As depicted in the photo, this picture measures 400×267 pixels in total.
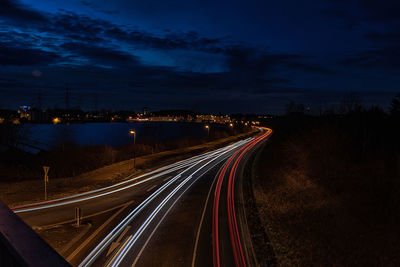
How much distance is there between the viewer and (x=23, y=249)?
6.64 ft

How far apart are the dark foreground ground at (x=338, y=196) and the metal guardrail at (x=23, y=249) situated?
35.1 ft

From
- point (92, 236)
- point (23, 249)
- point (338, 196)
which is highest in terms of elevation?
point (23, 249)

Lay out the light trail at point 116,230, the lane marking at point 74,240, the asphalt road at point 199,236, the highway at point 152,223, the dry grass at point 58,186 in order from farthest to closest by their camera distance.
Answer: the dry grass at point 58,186, the lane marking at point 74,240, the highway at point 152,223, the asphalt road at point 199,236, the light trail at point 116,230

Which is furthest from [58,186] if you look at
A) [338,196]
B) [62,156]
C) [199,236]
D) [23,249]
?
[23,249]

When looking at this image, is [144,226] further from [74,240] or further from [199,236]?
[74,240]

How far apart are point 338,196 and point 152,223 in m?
13.5

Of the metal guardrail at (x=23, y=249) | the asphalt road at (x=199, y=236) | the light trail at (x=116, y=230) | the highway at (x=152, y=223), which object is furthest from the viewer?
the highway at (x=152, y=223)

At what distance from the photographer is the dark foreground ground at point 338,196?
11875 millimetres

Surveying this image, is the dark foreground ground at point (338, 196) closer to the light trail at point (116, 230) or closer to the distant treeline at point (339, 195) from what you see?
the distant treeline at point (339, 195)

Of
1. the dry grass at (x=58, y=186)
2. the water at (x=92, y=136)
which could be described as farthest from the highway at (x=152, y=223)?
the water at (x=92, y=136)

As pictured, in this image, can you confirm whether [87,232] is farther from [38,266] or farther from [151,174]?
[151,174]

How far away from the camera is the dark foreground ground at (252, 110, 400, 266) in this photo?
1188 cm

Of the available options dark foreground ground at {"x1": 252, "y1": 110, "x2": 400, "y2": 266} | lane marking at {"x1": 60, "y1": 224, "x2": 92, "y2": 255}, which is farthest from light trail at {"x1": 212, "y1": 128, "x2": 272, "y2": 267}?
lane marking at {"x1": 60, "y1": 224, "x2": 92, "y2": 255}

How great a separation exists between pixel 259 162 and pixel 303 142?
7224 mm
